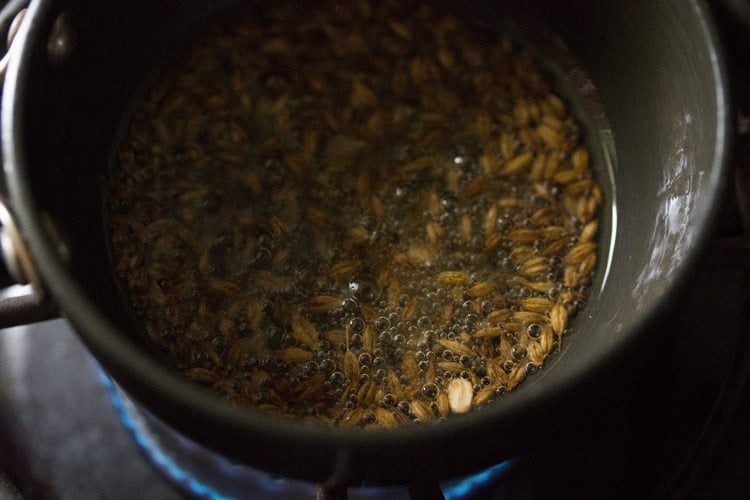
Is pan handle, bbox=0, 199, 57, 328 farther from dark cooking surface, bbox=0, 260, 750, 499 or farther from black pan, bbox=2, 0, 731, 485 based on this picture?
dark cooking surface, bbox=0, 260, 750, 499

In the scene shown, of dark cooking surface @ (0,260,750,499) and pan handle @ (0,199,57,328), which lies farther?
dark cooking surface @ (0,260,750,499)

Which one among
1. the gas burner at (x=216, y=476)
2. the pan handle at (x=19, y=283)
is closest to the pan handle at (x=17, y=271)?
the pan handle at (x=19, y=283)

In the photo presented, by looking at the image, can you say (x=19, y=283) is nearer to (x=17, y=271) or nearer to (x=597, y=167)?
(x=17, y=271)

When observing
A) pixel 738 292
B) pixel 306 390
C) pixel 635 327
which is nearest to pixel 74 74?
pixel 306 390

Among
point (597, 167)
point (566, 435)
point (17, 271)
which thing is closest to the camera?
point (17, 271)

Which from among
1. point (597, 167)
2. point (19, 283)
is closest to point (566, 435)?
point (597, 167)

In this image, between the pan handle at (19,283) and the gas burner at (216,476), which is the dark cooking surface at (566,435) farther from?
the pan handle at (19,283)

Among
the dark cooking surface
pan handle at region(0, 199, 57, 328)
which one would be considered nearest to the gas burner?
the dark cooking surface
